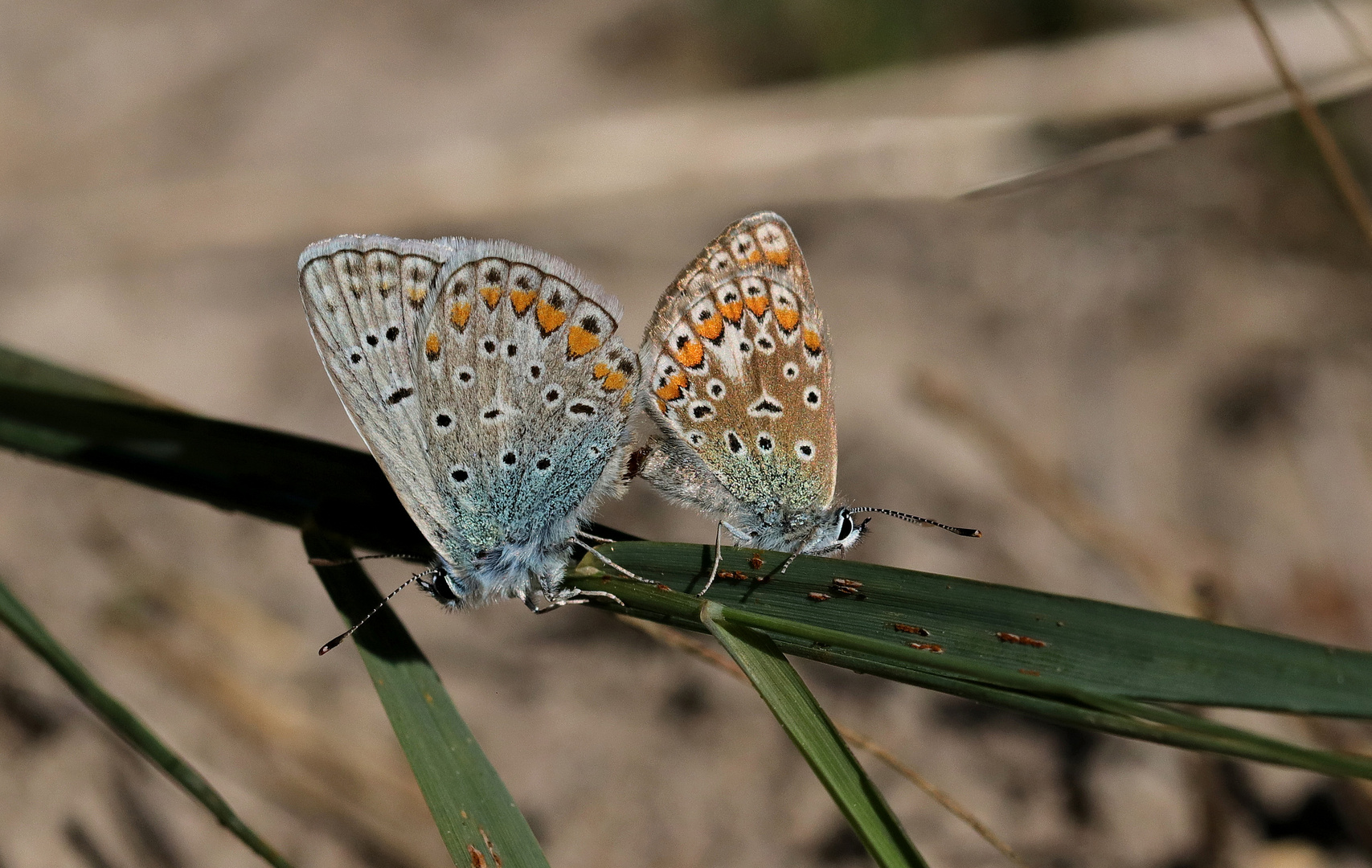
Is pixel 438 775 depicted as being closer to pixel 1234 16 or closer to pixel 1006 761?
pixel 1006 761

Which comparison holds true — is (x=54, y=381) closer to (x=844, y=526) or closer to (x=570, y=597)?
(x=570, y=597)

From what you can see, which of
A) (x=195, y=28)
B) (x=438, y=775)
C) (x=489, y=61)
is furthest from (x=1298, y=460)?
(x=195, y=28)

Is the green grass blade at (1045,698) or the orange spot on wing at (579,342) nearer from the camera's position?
Answer: the green grass blade at (1045,698)

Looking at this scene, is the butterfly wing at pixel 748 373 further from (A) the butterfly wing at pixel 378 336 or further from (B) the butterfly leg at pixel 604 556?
(A) the butterfly wing at pixel 378 336

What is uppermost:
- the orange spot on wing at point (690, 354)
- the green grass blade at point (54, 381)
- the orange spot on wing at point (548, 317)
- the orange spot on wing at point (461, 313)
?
the green grass blade at point (54, 381)

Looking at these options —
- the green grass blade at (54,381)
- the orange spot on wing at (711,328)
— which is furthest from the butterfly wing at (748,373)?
the green grass blade at (54,381)

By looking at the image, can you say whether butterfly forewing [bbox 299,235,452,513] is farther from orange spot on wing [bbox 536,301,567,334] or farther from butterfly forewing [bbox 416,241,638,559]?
orange spot on wing [bbox 536,301,567,334]
